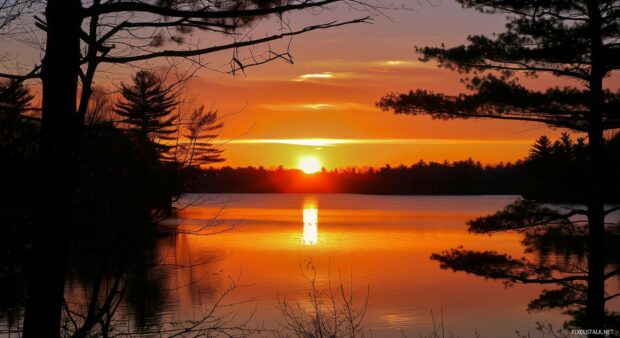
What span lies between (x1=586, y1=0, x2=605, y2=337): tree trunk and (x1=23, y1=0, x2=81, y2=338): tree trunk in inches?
408

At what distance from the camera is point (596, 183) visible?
13.2 meters

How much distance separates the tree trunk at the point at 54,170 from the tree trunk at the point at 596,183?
10.4 m

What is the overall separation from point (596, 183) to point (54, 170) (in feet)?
36.3

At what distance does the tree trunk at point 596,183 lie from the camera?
41.5 ft

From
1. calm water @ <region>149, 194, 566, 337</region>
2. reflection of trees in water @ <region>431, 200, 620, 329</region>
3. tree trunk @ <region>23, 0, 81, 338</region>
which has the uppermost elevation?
tree trunk @ <region>23, 0, 81, 338</region>

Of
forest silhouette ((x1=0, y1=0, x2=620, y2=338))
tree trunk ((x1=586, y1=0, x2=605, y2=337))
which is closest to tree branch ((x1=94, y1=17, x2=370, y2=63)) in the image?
forest silhouette ((x1=0, y1=0, x2=620, y2=338))

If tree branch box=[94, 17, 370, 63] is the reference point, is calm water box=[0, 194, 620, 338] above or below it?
below

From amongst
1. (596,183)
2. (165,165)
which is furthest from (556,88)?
(165,165)

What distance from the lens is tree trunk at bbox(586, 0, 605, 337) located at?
12.6 meters

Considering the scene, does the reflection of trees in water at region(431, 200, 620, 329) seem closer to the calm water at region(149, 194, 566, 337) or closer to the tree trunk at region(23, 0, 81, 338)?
the calm water at region(149, 194, 566, 337)

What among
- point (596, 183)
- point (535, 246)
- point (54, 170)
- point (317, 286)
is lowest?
point (317, 286)

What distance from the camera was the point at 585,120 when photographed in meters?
14.2

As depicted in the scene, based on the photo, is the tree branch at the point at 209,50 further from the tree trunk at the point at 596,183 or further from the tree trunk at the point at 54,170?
the tree trunk at the point at 596,183

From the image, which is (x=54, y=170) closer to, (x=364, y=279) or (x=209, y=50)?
(x=209, y=50)
